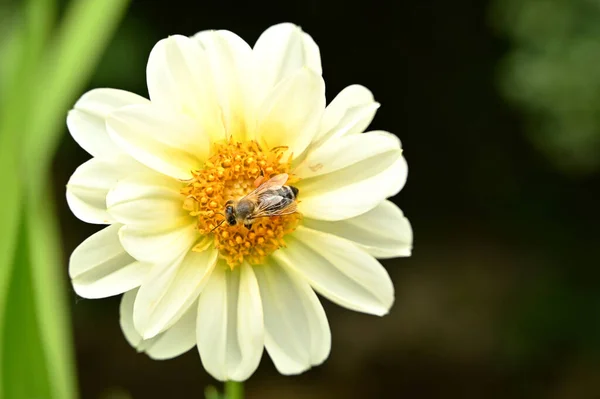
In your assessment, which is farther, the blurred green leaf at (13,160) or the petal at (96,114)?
the blurred green leaf at (13,160)

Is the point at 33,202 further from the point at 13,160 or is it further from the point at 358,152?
the point at 358,152

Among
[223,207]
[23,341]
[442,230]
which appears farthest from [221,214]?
[442,230]

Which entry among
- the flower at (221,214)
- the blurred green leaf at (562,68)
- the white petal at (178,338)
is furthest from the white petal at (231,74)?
the blurred green leaf at (562,68)

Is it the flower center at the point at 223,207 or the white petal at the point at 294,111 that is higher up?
the white petal at the point at 294,111

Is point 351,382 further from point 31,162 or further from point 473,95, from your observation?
point 31,162

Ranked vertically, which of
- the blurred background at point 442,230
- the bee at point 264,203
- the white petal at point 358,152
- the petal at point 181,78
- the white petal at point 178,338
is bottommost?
the blurred background at point 442,230

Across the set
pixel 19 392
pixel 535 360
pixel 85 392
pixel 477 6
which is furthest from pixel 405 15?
pixel 19 392

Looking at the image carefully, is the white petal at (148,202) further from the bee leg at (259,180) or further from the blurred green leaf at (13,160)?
the blurred green leaf at (13,160)
